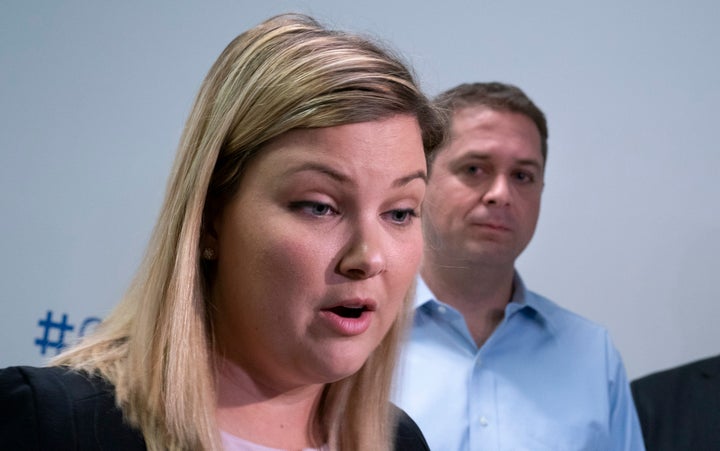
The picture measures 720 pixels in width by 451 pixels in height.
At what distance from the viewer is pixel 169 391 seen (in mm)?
844

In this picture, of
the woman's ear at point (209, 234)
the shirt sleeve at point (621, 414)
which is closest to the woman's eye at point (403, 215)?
the woman's ear at point (209, 234)

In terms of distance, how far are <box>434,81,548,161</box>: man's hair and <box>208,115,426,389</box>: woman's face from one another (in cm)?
100

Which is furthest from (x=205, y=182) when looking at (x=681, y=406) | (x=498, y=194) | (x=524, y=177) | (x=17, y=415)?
(x=681, y=406)

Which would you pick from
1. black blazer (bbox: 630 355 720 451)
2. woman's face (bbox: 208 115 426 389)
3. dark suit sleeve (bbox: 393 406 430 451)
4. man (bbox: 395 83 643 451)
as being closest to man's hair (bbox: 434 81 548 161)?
man (bbox: 395 83 643 451)

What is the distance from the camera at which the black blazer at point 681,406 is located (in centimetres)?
182

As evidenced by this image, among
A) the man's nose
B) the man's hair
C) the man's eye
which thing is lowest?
the man's nose

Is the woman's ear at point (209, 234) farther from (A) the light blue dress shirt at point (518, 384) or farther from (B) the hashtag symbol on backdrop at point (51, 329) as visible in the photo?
(B) the hashtag symbol on backdrop at point (51, 329)

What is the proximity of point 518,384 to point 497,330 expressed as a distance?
0.39 ft

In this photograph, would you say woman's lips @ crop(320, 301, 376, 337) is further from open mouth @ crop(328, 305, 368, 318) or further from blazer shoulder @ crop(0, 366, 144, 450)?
blazer shoulder @ crop(0, 366, 144, 450)

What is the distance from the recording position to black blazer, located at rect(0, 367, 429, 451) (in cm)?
75

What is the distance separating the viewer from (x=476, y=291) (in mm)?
1811

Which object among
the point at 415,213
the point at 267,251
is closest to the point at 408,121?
the point at 415,213

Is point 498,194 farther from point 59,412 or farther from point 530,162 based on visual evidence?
point 59,412

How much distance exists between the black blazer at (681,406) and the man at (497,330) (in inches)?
6.2
